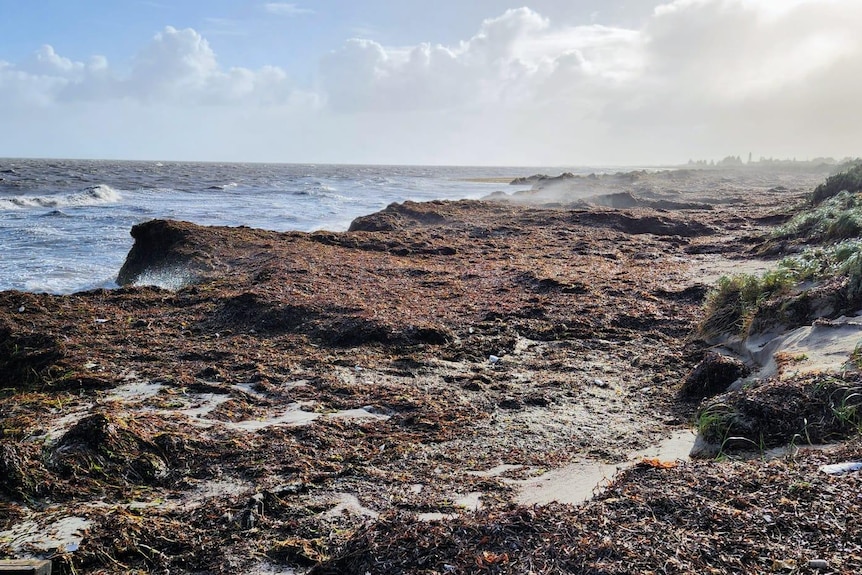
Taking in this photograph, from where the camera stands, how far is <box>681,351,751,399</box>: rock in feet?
15.9

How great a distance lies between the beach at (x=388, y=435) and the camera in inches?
95.5

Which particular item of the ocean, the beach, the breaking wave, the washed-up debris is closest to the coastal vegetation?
the beach

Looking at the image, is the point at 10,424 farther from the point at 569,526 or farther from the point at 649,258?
the point at 649,258

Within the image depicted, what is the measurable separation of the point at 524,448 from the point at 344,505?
1370 mm

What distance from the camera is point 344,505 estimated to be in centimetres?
342

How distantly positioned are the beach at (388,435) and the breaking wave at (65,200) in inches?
861

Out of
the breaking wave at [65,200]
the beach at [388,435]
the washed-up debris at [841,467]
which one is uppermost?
the breaking wave at [65,200]

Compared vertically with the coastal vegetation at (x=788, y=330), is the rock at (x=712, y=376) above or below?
below

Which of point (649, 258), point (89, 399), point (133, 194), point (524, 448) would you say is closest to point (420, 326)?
point (524, 448)

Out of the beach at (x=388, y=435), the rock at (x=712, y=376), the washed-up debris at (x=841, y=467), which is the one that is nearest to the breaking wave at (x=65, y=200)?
the beach at (x=388, y=435)

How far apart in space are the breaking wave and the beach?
21.9 meters

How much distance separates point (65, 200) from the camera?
29.1 meters

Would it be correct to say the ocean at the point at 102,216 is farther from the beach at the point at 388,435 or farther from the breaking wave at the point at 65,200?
the beach at the point at 388,435

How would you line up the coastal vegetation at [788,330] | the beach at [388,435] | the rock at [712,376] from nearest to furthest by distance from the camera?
1. the beach at [388,435]
2. the coastal vegetation at [788,330]
3. the rock at [712,376]
